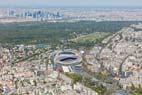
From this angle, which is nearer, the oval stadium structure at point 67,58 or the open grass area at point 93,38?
the oval stadium structure at point 67,58

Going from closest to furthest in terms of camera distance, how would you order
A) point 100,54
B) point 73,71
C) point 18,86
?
point 18,86, point 73,71, point 100,54

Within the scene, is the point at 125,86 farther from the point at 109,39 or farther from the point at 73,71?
the point at 109,39

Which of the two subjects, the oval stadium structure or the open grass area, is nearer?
the oval stadium structure

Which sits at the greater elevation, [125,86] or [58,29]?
[125,86]

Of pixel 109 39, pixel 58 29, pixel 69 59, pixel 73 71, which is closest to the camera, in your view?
pixel 73 71

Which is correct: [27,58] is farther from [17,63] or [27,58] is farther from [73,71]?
[73,71]

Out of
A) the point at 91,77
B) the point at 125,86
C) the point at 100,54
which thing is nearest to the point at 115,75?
the point at 91,77

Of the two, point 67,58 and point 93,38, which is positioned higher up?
point 67,58

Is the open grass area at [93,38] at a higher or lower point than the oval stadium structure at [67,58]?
lower

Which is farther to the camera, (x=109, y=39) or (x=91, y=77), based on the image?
(x=109, y=39)

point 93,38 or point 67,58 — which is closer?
point 67,58

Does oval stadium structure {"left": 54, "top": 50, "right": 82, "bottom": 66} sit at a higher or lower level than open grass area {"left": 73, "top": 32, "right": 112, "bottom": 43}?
higher
